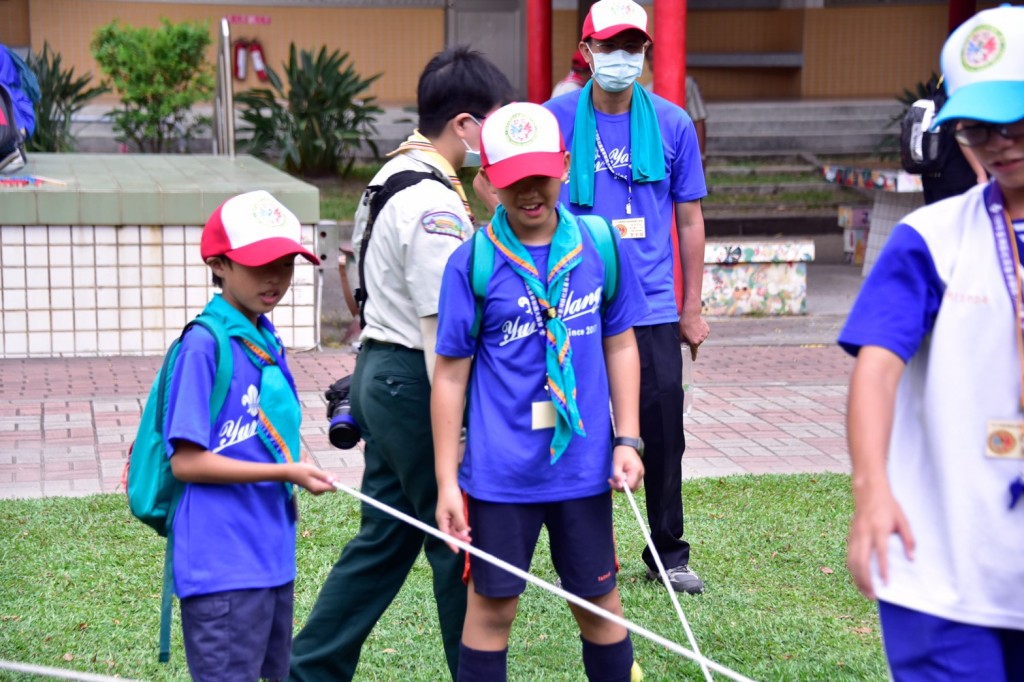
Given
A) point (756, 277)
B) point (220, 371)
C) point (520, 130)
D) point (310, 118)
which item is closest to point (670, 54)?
point (756, 277)

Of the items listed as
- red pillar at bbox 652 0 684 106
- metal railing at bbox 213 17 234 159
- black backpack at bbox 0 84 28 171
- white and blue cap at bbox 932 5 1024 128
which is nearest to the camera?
white and blue cap at bbox 932 5 1024 128

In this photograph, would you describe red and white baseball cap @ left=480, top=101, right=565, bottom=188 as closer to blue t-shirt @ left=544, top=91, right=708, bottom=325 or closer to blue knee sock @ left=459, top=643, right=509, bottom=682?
blue knee sock @ left=459, top=643, right=509, bottom=682

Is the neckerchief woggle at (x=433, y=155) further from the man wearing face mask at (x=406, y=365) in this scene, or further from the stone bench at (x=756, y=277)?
the stone bench at (x=756, y=277)

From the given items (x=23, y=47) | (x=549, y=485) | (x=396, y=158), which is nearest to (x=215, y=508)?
(x=549, y=485)

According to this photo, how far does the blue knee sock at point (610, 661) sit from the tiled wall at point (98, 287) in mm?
5509

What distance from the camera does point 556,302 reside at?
3.23 m

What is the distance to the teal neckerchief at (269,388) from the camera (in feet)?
10.0

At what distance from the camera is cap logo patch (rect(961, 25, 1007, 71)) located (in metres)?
2.34

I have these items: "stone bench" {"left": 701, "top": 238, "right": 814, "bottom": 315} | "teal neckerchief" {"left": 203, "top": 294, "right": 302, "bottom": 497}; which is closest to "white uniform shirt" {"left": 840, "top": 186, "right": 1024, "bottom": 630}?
"teal neckerchief" {"left": 203, "top": 294, "right": 302, "bottom": 497}

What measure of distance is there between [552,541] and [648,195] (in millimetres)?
1734

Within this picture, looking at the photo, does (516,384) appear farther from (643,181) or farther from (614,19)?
(614,19)

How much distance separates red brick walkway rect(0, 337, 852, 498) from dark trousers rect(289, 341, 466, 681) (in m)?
2.31

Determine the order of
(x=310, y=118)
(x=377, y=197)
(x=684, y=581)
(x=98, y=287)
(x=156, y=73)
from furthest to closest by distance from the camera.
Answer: (x=310, y=118) < (x=156, y=73) < (x=98, y=287) < (x=684, y=581) < (x=377, y=197)

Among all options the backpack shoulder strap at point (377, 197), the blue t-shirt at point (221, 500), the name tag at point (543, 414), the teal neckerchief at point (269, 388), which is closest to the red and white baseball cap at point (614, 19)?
the backpack shoulder strap at point (377, 197)
